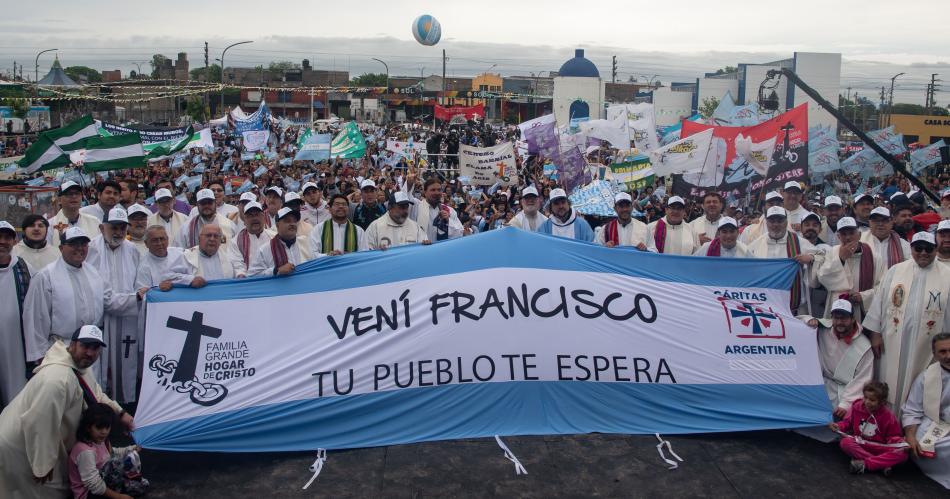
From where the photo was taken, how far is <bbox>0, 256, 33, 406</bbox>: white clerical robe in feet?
18.9

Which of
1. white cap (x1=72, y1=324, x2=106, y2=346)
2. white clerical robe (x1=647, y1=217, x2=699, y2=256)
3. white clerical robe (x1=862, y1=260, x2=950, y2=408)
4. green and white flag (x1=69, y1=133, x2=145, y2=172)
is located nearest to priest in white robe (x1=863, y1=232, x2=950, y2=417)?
white clerical robe (x1=862, y1=260, x2=950, y2=408)

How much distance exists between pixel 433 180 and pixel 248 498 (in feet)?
13.6

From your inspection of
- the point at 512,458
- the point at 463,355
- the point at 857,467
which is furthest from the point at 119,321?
the point at 857,467

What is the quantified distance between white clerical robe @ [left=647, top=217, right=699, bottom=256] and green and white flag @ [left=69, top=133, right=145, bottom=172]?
858 cm

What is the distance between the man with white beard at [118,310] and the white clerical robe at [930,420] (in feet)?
20.3

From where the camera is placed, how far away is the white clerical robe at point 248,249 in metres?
7.05

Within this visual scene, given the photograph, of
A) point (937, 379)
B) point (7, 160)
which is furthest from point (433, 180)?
point (7, 160)

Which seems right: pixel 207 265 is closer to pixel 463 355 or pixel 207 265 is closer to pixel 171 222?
pixel 171 222

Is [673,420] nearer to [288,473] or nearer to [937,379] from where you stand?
[937,379]

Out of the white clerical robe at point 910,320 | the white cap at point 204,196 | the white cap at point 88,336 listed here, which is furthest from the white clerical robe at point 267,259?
the white clerical robe at point 910,320

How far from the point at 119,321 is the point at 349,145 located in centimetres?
1175

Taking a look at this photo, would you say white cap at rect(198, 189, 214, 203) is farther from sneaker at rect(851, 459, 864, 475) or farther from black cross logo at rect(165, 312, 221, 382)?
A: sneaker at rect(851, 459, 864, 475)

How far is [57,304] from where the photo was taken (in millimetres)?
5828

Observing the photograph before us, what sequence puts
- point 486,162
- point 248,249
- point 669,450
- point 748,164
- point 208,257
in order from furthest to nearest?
point 486,162 → point 748,164 → point 248,249 → point 208,257 → point 669,450
